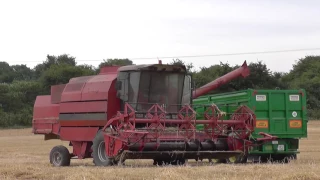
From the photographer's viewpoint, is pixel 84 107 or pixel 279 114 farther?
pixel 279 114

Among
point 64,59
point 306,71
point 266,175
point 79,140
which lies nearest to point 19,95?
point 64,59

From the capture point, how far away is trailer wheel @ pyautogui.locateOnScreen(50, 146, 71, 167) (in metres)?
18.0

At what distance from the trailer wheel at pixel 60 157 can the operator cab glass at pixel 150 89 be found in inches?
114

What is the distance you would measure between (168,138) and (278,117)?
17.1 feet

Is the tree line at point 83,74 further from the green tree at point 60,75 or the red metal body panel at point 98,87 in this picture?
the red metal body panel at point 98,87

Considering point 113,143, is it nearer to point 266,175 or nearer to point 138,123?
point 138,123

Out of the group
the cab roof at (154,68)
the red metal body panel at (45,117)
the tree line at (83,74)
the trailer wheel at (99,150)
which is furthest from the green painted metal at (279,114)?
the tree line at (83,74)

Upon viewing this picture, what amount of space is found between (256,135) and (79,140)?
5719mm

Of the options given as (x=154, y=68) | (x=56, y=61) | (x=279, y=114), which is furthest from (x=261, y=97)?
(x=56, y=61)

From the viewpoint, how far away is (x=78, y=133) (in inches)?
696

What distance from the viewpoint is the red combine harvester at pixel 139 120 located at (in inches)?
604

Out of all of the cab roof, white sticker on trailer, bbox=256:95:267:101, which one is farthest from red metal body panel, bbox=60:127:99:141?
white sticker on trailer, bbox=256:95:267:101

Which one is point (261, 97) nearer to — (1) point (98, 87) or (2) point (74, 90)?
(1) point (98, 87)

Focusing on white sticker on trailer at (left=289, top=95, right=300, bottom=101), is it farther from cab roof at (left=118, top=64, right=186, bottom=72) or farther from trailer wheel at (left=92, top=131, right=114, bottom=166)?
trailer wheel at (left=92, top=131, right=114, bottom=166)
